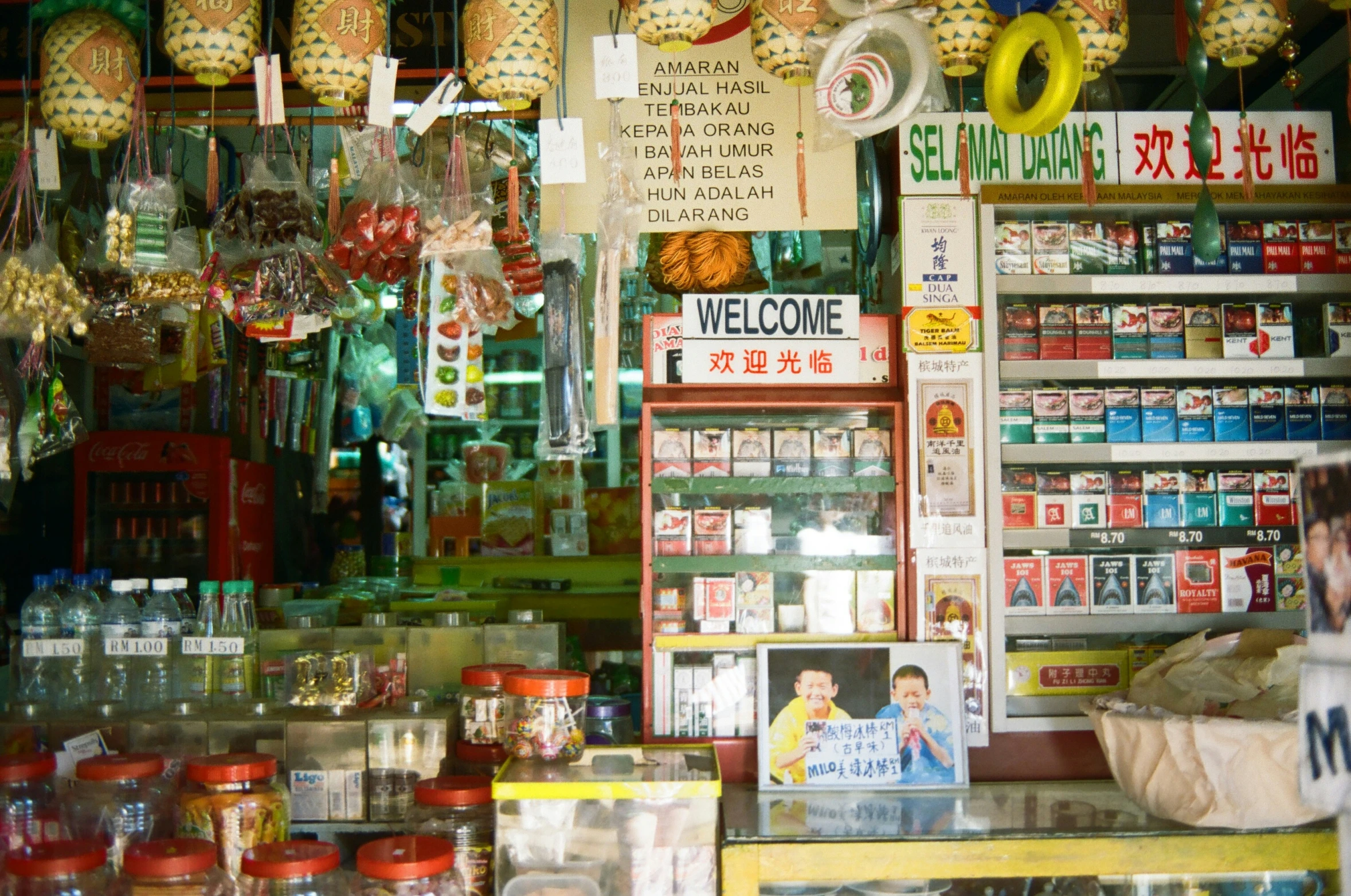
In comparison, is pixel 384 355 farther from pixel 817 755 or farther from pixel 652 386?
pixel 817 755

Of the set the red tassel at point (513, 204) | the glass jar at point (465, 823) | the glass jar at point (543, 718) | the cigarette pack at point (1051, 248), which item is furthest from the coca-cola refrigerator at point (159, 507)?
the cigarette pack at point (1051, 248)

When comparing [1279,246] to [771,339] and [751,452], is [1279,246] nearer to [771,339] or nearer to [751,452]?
[771,339]

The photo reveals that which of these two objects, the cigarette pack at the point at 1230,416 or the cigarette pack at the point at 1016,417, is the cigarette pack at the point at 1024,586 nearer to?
the cigarette pack at the point at 1016,417

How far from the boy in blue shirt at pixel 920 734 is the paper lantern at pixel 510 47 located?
1.94 m

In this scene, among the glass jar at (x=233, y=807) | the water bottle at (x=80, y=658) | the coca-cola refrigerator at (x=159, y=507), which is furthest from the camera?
the coca-cola refrigerator at (x=159, y=507)

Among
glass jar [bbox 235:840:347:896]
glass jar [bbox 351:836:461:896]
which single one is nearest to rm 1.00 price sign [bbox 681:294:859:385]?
glass jar [bbox 351:836:461:896]

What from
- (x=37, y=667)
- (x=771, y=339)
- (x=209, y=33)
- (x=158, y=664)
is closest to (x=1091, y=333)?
(x=771, y=339)

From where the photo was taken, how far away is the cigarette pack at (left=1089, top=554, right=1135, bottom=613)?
11.3 ft

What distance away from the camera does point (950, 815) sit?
9.43 ft

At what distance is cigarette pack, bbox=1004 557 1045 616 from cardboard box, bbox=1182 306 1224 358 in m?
0.83

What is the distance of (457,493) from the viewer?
6602mm

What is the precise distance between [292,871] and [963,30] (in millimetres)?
2454

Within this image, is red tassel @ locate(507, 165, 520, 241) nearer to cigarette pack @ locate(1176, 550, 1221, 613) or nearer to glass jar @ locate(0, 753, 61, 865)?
glass jar @ locate(0, 753, 61, 865)

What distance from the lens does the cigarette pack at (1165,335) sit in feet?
11.5
